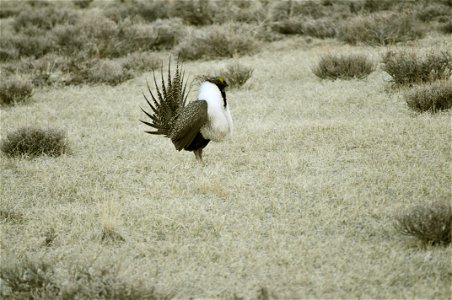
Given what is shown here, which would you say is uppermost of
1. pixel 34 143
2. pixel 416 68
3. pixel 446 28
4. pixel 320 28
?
pixel 416 68

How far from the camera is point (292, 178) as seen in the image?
517 centimetres

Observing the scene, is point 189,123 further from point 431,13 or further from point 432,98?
point 431,13

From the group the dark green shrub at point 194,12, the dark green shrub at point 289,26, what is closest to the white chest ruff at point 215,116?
the dark green shrub at point 289,26

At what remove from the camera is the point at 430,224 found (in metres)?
3.73

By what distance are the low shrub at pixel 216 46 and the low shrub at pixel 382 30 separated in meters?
2.01

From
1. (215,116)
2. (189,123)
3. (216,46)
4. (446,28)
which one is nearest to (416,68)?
(215,116)

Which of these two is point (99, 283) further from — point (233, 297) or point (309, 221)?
point (309, 221)

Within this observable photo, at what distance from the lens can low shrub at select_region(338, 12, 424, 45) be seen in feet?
36.2

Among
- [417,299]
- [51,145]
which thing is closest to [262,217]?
[417,299]

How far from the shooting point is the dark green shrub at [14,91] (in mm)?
9141

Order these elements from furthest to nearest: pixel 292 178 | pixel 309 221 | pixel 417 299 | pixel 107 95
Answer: pixel 107 95
pixel 292 178
pixel 309 221
pixel 417 299

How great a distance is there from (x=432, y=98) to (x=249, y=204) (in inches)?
127

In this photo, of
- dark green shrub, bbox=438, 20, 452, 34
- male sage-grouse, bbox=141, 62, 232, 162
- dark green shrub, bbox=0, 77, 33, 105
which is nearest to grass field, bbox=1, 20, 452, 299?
male sage-grouse, bbox=141, 62, 232, 162

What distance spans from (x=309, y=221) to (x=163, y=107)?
2286 mm
